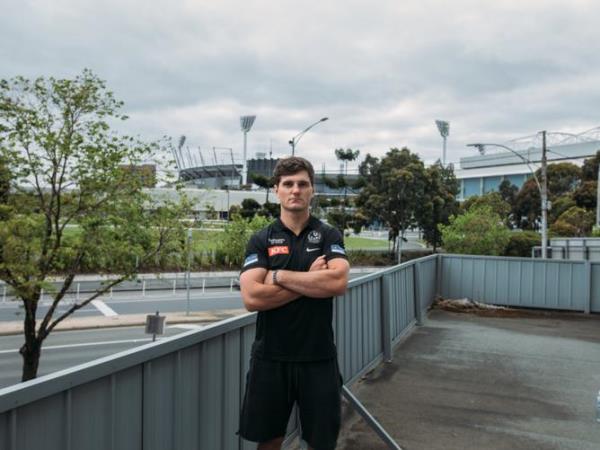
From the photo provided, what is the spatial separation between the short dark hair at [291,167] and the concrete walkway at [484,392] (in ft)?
8.27

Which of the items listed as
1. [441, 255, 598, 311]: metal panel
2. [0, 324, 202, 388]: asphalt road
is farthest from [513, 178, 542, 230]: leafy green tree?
[441, 255, 598, 311]: metal panel

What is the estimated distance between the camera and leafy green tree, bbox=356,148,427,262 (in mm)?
43375

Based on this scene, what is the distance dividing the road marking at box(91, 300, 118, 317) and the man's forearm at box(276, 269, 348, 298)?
2619 centimetres

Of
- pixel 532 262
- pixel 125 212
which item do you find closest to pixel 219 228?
pixel 125 212

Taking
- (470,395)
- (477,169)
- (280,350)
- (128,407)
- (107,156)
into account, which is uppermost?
(477,169)

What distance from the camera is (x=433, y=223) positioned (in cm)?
4728

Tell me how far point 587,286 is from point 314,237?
9.87 meters

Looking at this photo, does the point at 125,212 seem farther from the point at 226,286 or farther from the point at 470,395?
the point at 226,286

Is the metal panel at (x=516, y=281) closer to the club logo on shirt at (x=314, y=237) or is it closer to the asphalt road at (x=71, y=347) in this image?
the asphalt road at (x=71, y=347)

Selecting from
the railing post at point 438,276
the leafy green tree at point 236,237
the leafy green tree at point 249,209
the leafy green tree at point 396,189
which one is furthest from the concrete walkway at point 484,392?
the leafy green tree at point 249,209

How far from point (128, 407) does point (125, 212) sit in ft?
44.0

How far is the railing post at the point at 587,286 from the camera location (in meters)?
10.8

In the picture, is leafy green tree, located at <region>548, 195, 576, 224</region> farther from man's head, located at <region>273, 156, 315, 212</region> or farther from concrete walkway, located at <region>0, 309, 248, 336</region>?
man's head, located at <region>273, 156, 315, 212</region>

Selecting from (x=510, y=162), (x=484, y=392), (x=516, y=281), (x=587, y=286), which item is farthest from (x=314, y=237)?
(x=510, y=162)
